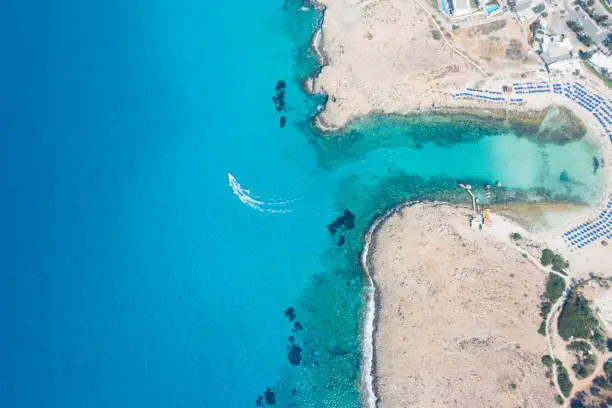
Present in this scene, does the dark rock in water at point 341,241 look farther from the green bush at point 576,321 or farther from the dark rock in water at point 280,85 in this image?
the green bush at point 576,321

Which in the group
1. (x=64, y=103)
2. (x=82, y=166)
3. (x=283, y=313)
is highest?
(x=64, y=103)

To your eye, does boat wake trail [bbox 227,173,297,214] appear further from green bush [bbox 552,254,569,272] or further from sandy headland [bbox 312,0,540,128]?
green bush [bbox 552,254,569,272]

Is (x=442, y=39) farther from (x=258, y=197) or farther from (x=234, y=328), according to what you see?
(x=234, y=328)

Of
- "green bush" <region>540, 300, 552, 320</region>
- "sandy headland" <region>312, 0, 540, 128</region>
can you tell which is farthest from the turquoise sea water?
"green bush" <region>540, 300, 552, 320</region>

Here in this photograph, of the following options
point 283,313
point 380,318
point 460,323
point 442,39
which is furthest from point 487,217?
point 283,313

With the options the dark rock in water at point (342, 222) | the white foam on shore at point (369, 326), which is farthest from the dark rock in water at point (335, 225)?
the white foam on shore at point (369, 326)

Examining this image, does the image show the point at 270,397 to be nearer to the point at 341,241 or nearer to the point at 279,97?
the point at 341,241

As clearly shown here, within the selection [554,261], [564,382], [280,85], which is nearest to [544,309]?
[554,261]
